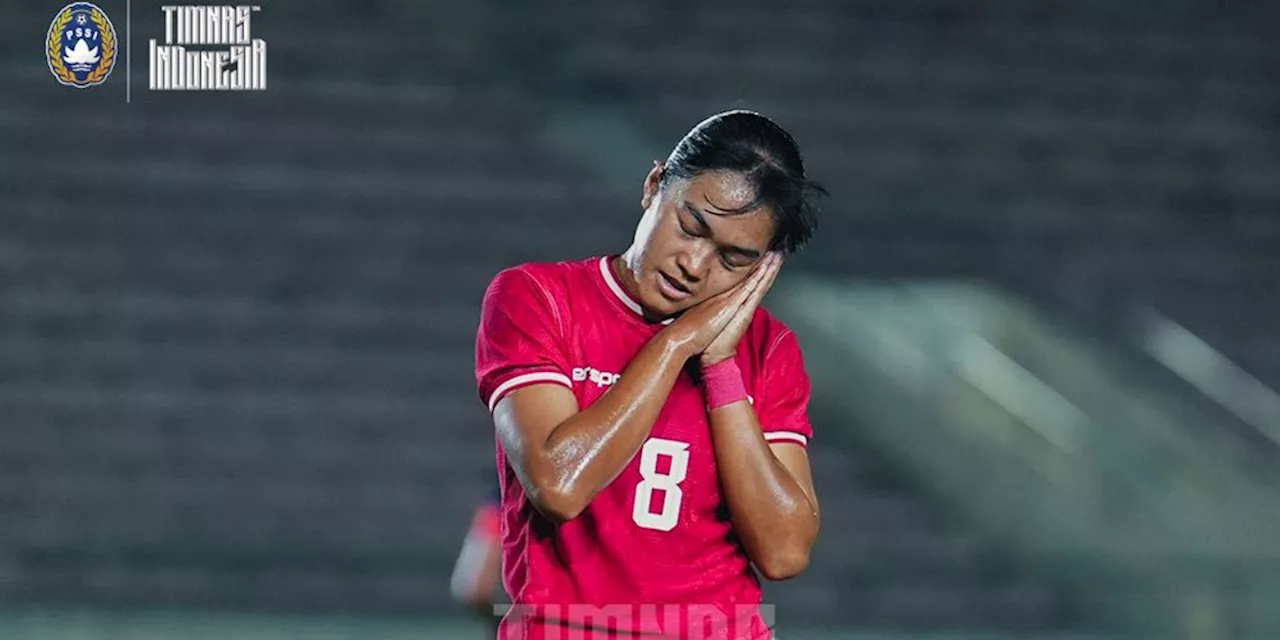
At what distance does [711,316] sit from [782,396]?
22 cm

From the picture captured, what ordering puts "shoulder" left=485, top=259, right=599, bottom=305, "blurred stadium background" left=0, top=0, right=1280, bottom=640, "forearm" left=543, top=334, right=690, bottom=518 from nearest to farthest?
"forearm" left=543, top=334, right=690, bottom=518
"shoulder" left=485, top=259, right=599, bottom=305
"blurred stadium background" left=0, top=0, right=1280, bottom=640

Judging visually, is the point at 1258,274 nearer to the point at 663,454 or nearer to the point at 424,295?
the point at 424,295

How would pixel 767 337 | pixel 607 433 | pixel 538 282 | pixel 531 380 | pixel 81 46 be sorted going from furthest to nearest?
1. pixel 81 46
2. pixel 767 337
3. pixel 538 282
4. pixel 531 380
5. pixel 607 433

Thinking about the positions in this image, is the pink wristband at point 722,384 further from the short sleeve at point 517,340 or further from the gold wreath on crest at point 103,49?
the gold wreath on crest at point 103,49

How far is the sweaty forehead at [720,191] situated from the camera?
2334 mm

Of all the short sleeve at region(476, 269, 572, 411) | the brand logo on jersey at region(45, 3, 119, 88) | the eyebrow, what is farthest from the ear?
the brand logo on jersey at region(45, 3, 119, 88)

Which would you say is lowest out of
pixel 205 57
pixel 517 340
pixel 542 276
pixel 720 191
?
pixel 517 340

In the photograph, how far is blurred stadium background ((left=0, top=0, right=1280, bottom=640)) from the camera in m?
5.05

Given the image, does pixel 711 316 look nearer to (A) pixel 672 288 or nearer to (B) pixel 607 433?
(A) pixel 672 288

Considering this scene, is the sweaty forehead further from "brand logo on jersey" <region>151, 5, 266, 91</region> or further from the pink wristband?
"brand logo on jersey" <region>151, 5, 266, 91</region>

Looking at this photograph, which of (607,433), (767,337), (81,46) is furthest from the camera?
(81,46)

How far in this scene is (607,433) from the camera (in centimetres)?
218

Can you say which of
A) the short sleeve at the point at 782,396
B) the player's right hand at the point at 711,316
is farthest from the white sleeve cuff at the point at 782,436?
the player's right hand at the point at 711,316

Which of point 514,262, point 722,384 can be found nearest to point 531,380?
point 722,384
